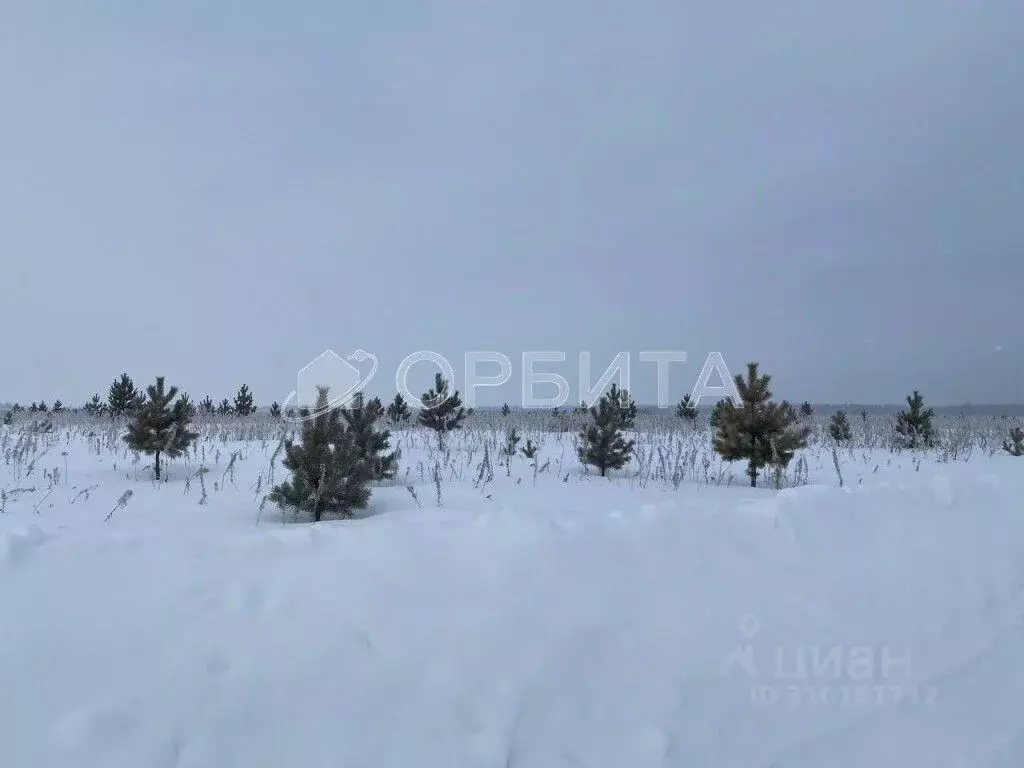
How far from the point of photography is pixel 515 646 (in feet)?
9.16

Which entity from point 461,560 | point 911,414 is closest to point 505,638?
point 461,560

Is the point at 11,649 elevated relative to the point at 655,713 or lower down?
elevated

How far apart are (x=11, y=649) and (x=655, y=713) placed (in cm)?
259

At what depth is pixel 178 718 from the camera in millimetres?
2176

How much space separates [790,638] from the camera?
3.23 meters

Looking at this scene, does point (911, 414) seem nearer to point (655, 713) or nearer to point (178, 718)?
point (655, 713)

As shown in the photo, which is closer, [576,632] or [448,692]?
[448,692]

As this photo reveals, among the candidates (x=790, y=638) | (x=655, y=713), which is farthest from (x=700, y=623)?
(x=655, y=713)

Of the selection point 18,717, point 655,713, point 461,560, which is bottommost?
point 655,713

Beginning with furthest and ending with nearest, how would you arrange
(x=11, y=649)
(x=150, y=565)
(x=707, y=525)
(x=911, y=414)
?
1. (x=911, y=414)
2. (x=707, y=525)
3. (x=150, y=565)
4. (x=11, y=649)

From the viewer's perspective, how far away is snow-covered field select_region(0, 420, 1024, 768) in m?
2.24

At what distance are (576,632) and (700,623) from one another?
2.42 feet

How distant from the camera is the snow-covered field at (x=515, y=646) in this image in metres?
2.24

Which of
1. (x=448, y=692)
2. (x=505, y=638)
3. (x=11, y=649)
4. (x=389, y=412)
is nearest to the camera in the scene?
(x=11, y=649)
